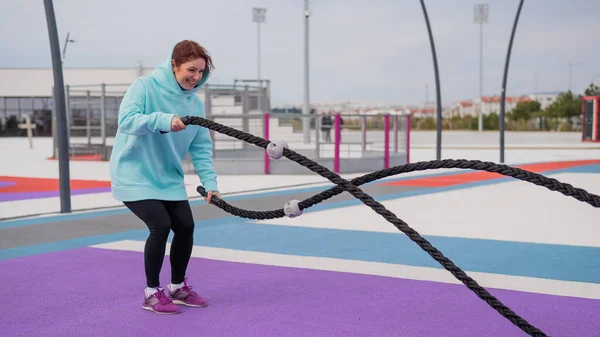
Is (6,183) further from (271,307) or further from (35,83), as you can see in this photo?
(35,83)

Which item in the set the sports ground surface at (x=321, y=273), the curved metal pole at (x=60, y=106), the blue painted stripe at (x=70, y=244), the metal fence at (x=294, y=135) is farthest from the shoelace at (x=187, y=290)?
the metal fence at (x=294, y=135)

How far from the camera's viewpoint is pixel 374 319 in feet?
14.0

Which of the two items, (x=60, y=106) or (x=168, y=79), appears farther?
(x=60, y=106)

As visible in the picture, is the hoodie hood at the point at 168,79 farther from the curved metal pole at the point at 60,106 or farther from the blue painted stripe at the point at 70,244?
the curved metal pole at the point at 60,106

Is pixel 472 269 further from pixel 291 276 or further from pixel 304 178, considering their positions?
pixel 304 178

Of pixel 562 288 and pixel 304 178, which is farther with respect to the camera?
pixel 304 178

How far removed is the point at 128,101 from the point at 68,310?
55.3 inches

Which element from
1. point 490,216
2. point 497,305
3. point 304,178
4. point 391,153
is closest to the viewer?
point 497,305

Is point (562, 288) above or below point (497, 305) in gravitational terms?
below

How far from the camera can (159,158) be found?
4328mm

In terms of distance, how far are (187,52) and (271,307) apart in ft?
5.46

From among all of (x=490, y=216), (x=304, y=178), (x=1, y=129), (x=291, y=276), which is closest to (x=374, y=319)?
(x=291, y=276)

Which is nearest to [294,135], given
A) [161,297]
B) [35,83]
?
[161,297]

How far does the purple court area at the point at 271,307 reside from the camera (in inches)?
160
